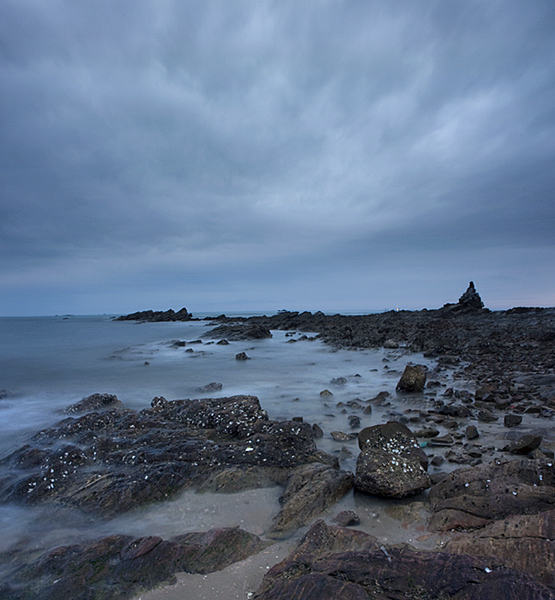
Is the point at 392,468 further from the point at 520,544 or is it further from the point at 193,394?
the point at 193,394

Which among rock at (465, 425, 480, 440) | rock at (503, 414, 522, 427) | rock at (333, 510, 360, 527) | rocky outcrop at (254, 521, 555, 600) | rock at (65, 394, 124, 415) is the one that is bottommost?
rock at (65, 394, 124, 415)

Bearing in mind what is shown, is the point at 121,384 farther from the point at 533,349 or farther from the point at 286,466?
the point at 533,349

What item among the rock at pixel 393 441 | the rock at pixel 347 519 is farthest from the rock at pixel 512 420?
the rock at pixel 347 519

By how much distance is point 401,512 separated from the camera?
3.55m

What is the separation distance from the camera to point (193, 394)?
1081 centimetres

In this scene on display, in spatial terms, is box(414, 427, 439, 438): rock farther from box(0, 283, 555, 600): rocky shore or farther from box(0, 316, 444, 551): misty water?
box(0, 316, 444, 551): misty water

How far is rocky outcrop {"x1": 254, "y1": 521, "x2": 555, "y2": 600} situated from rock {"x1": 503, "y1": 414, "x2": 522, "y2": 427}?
463cm

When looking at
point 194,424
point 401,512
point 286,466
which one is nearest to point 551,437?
point 401,512

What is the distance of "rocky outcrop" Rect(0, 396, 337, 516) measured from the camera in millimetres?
4316

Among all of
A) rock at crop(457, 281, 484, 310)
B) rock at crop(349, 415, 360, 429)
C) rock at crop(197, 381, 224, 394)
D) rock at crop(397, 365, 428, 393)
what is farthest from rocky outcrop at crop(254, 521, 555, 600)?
rock at crop(457, 281, 484, 310)

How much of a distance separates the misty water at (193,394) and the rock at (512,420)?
2.00 metres

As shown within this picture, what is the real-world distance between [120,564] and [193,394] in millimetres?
8077

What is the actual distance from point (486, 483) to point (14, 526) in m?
5.13

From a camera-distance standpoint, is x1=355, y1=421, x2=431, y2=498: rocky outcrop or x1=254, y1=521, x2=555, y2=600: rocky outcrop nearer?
x1=254, y1=521, x2=555, y2=600: rocky outcrop
